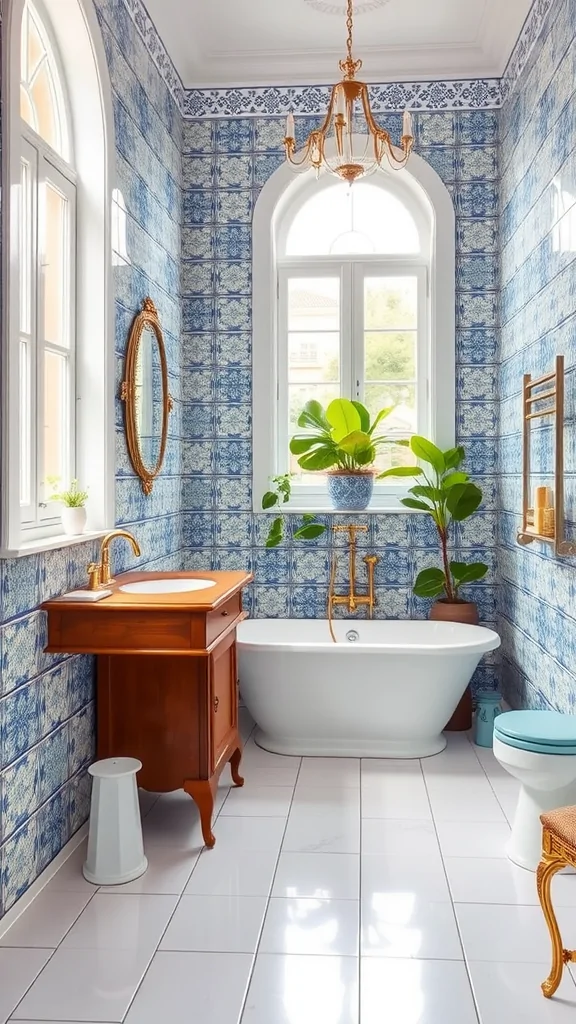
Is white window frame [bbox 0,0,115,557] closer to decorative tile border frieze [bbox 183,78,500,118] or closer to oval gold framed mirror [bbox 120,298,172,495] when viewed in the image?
oval gold framed mirror [bbox 120,298,172,495]

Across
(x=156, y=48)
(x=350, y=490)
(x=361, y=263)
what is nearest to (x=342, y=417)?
(x=350, y=490)

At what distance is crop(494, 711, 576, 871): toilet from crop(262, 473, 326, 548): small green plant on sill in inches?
68.0

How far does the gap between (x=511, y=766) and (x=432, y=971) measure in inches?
28.7

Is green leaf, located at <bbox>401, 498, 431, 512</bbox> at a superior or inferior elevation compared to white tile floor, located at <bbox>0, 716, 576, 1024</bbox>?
superior

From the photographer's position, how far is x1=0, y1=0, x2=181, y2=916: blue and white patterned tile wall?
7.53 feet

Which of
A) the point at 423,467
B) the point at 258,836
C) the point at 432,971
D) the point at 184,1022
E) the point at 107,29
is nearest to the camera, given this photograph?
the point at 184,1022

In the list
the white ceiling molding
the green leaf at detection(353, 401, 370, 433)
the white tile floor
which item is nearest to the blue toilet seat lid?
the white tile floor

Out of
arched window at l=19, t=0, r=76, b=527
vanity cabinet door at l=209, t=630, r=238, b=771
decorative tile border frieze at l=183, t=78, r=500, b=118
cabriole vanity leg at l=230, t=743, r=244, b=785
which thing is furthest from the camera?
decorative tile border frieze at l=183, t=78, r=500, b=118

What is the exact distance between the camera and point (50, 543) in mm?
2459

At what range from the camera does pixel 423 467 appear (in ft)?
14.7

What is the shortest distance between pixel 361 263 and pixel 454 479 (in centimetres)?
132

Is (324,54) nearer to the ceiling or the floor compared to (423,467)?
nearer to the ceiling

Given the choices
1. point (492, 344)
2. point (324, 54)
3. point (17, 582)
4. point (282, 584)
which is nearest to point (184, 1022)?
point (17, 582)

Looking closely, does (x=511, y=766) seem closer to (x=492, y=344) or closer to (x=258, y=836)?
(x=258, y=836)
